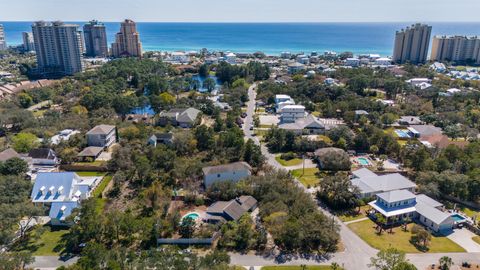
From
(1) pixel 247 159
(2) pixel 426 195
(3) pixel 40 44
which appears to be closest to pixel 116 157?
(1) pixel 247 159

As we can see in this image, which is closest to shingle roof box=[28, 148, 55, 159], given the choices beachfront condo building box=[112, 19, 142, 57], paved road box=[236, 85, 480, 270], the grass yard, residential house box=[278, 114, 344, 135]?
paved road box=[236, 85, 480, 270]

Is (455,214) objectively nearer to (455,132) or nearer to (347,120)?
(455,132)

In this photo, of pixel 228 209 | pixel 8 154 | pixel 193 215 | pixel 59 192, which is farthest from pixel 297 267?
pixel 8 154

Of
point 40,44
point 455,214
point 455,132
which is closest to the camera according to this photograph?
point 455,214

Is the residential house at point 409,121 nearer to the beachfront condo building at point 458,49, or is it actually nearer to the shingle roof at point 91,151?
the shingle roof at point 91,151

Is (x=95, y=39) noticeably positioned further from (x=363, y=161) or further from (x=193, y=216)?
(x=193, y=216)

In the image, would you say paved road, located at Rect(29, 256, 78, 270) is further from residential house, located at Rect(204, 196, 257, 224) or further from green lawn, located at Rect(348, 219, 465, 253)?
green lawn, located at Rect(348, 219, 465, 253)

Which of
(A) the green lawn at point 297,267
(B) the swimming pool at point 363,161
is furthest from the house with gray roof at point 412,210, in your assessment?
(B) the swimming pool at point 363,161
